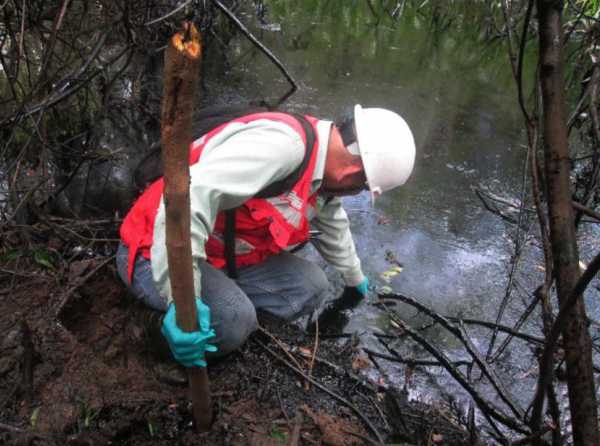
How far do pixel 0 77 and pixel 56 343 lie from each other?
2605mm

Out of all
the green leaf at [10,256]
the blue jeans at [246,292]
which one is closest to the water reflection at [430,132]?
the blue jeans at [246,292]

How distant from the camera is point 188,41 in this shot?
3.58 feet

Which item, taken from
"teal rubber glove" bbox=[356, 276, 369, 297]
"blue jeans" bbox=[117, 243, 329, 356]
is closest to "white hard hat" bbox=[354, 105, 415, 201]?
"blue jeans" bbox=[117, 243, 329, 356]

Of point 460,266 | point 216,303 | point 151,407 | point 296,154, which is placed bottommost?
point 460,266

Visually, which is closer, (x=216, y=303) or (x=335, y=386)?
(x=216, y=303)

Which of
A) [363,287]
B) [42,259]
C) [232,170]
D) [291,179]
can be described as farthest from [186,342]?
[363,287]

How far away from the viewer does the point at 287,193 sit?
217 centimetres

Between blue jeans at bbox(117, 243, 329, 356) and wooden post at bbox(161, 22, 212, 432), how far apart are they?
67 centimetres

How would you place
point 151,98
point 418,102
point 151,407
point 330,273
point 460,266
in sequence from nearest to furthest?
point 151,407, point 330,273, point 460,266, point 151,98, point 418,102

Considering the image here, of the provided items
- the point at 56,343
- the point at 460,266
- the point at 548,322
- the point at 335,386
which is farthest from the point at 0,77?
the point at 548,322

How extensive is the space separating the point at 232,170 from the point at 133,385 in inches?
39.8

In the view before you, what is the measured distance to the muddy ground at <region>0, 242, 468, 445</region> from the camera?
74.9 inches

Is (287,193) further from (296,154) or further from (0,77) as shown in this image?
(0,77)

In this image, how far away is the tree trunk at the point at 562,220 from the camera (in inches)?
48.1
